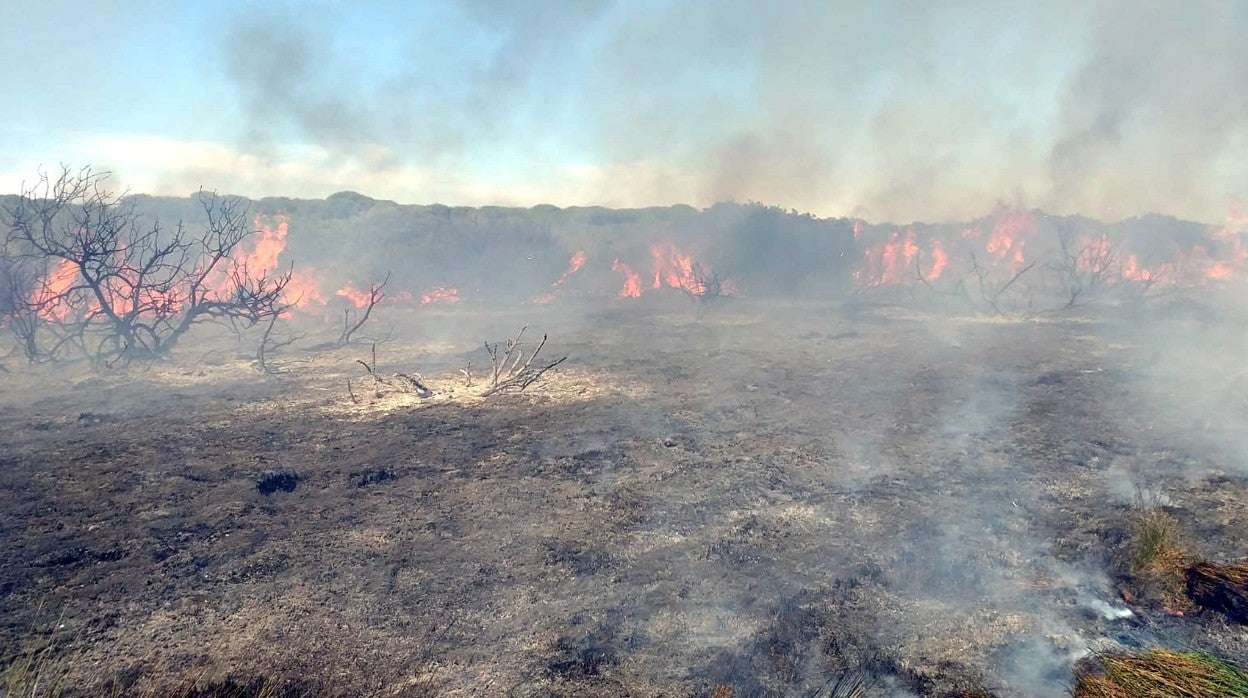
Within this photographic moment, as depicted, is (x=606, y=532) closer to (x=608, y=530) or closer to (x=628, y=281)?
(x=608, y=530)

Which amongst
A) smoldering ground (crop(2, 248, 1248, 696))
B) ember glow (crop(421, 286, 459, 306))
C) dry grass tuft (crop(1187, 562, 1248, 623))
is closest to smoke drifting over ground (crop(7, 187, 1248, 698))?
smoldering ground (crop(2, 248, 1248, 696))

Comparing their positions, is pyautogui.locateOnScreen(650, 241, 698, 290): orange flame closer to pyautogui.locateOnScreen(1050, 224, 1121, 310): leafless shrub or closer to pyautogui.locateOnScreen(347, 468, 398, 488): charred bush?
pyautogui.locateOnScreen(1050, 224, 1121, 310): leafless shrub

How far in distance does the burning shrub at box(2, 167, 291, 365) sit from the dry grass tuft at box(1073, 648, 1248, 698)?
1529cm

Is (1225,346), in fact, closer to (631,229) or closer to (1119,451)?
(1119,451)

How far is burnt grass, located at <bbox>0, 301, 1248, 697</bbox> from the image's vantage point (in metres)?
4.47

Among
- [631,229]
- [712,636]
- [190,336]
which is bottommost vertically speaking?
[712,636]

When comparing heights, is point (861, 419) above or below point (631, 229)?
below

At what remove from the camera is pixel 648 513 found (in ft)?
22.5

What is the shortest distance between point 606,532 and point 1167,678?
446 cm

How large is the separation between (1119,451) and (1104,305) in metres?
19.9

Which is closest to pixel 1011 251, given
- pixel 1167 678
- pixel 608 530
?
pixel 608 530

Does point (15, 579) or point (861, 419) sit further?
point (861, 419)

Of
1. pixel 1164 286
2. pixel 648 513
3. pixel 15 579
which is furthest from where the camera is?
pixel 1164 286

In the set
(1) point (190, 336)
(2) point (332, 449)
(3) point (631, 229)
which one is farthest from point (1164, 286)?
(1) point (190, 336)
